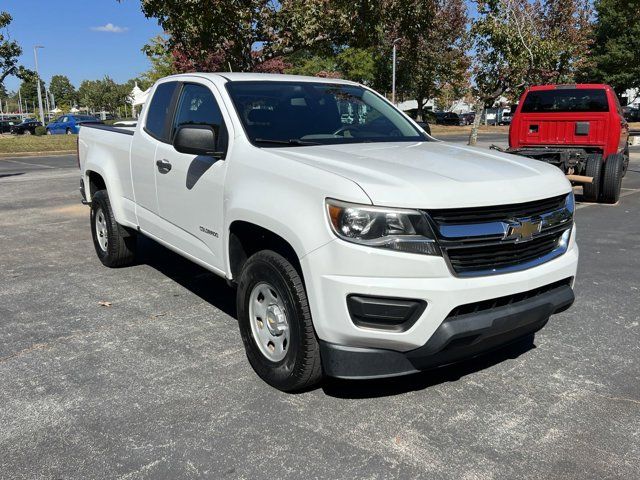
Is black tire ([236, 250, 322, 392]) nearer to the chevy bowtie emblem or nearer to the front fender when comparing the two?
the front fender

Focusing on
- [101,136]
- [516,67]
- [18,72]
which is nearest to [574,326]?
[101,136]

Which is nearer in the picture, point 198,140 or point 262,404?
point 262,404

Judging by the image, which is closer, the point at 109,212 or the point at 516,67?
the point at 109,212

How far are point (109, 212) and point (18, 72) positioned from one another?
91.7 feet

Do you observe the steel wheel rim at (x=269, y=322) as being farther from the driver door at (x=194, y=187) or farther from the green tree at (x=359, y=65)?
the green tree at (x=359, y=65)

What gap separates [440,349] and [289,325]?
80 centimetres

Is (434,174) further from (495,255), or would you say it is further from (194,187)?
(194,187)

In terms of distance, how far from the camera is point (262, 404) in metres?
3.27

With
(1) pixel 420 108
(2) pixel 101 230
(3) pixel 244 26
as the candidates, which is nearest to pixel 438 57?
(1) pixel 420 108

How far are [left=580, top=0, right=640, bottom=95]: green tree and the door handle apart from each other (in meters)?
39.6

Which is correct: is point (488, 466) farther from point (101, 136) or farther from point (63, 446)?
point (101, 136)

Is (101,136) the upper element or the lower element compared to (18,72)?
lower

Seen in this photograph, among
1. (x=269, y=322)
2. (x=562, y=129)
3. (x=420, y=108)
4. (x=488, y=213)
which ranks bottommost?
(x=269, y=322)

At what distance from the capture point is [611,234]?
7.70m
